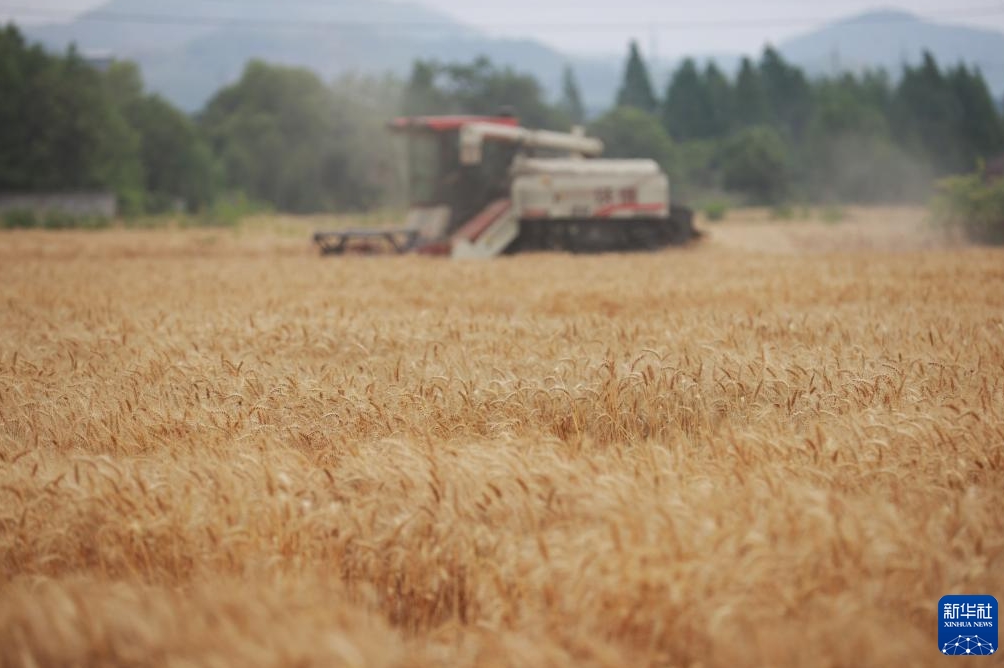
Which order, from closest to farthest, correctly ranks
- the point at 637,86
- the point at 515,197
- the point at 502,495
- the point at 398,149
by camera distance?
1. the point at 502,495
2. the point at 515,197
3. the point at 398,149
4. the point at 637,86

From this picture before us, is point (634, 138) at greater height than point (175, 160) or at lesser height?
greater

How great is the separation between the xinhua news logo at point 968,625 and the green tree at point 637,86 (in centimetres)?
11187

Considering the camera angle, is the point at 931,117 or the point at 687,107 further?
the point at 687,107

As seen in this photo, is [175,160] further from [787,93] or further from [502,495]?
[502,495]

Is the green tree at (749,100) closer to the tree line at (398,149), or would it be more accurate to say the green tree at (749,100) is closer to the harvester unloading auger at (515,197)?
the tree line at (398,149)

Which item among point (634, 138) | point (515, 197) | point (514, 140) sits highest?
point (634, 138)

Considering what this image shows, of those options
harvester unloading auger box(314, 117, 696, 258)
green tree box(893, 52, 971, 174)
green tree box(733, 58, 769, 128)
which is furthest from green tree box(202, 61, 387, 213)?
harvester unloading auger box(314, 117, 696, 258)

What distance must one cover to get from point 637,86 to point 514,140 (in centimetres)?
9134

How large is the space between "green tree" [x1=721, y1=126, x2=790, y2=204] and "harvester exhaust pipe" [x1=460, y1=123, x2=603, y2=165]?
4866cm

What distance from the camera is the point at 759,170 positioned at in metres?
72.6

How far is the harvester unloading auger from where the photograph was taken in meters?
22.2

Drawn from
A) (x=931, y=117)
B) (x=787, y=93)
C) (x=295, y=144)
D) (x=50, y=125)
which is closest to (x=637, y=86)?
(x=787, y=93)

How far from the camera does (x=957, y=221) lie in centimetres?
2522

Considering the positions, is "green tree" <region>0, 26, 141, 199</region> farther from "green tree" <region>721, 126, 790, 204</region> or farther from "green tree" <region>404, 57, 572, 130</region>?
"green tree" <region>721, 126, 790, 204</region>
